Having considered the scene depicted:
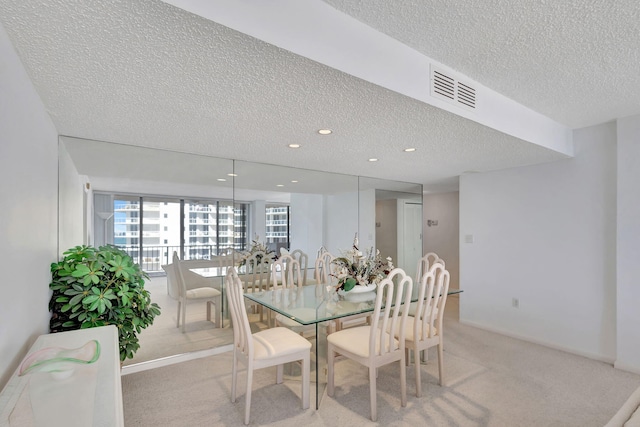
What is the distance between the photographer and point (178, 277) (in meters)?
3.47

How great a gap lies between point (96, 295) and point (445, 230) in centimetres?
650

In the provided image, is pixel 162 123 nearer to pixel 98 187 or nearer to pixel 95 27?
pixel 95 27

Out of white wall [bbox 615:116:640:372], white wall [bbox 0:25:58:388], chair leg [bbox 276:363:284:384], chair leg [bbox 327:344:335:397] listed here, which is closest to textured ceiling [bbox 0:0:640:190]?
white wall [bbox 0:25:58:388]

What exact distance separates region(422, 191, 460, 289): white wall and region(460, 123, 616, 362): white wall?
2.26m

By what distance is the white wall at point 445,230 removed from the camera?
22.4 feet

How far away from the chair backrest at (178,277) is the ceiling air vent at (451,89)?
2.99 metres

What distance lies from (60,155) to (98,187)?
647 mm

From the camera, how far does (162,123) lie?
2.42 m

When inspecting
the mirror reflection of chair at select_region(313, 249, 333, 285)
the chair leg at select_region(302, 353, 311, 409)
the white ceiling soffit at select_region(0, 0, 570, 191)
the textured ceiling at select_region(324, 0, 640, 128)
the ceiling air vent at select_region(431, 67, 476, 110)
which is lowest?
the chair leg at select_region(302, 353, 311, 409)

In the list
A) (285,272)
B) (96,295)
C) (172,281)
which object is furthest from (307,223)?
(96,295)

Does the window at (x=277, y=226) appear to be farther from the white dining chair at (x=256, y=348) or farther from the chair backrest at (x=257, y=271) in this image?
the white dining chair at (x=256, y=348)

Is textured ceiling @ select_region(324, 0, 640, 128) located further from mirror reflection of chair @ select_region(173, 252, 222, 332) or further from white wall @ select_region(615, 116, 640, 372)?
mirror reflection of chair @ select_region(173, 252, 222, 332)

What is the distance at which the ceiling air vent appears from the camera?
6.59 feet

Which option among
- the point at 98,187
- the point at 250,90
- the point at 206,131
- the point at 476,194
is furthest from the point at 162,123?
the point at 476,194
